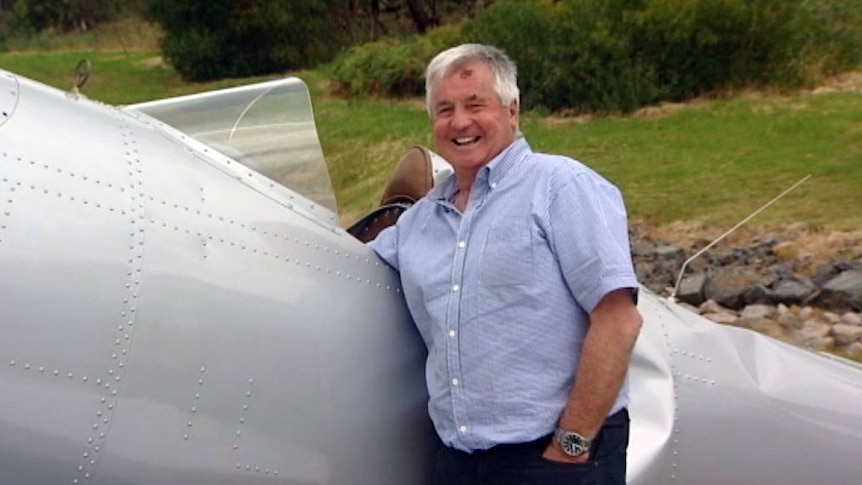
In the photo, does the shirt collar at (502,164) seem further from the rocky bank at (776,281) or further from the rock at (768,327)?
the rock at (768,327)

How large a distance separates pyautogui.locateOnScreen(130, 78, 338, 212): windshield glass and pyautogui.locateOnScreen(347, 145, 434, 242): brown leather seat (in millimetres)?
152

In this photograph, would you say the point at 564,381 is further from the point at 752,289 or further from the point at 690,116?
the point at 690,116

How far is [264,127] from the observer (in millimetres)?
4301

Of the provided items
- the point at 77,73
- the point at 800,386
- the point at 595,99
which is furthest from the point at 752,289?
the point at 595,99

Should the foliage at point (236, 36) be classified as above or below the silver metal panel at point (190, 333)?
below

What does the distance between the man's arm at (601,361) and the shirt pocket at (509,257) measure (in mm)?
210

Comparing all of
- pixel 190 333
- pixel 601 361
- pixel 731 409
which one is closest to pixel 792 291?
pixel 731 409

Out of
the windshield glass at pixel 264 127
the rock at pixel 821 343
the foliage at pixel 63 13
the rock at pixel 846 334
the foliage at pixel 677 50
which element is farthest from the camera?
the foliage at pixel 63 13

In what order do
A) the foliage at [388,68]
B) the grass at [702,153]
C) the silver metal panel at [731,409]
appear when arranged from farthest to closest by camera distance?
the foliage at [388,68] → the grass at [702,153] → the silver metal panel at [731,409]

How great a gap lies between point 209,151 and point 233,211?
42 centimetres

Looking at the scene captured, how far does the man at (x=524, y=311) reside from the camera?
10.3 feet

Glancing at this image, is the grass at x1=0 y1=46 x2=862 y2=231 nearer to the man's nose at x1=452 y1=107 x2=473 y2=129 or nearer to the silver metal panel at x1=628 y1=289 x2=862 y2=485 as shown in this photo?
the silver metal panel at x1=628 y1=289 x2=862 y2=485

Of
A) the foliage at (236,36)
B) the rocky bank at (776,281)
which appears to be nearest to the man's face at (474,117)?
the rocky bank at (776,281)

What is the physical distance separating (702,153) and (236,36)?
29898 mm
